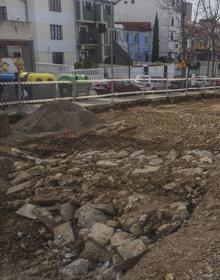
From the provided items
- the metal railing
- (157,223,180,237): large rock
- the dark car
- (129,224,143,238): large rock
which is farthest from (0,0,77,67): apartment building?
(157,223,180,237): large rock

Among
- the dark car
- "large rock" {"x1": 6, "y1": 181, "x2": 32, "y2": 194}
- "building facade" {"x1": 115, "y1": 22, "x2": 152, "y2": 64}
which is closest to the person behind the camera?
"large rock" {"x1": 6, "y1": 181, "x2": 32, "y2": 194}

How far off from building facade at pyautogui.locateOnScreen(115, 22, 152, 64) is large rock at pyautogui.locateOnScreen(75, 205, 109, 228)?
5271 cm

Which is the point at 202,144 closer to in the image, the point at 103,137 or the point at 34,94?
the point at 103,137

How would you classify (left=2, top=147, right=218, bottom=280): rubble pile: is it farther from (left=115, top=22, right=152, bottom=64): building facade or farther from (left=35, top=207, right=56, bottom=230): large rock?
(left=115, top=22, right=152, bottom=64): building facade

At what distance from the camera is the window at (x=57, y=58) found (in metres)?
42.8

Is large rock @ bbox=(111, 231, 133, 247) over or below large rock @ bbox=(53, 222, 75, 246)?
over

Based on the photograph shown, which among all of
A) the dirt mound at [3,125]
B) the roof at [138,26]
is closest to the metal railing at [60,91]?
the dirt mound at [3,125]

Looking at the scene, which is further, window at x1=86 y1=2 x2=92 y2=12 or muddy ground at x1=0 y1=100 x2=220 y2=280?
window at x1=86 y1=2 x2=92 y2=12

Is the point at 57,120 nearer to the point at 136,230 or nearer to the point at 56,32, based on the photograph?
the point at 136,230

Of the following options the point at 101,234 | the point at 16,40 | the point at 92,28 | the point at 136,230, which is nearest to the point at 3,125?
the point at 101,234

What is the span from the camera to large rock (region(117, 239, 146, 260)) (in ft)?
15.0

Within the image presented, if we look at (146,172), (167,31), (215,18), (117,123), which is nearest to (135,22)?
(167,31)

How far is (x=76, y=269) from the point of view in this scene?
4660 millimetres

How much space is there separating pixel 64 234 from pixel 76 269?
82cm
